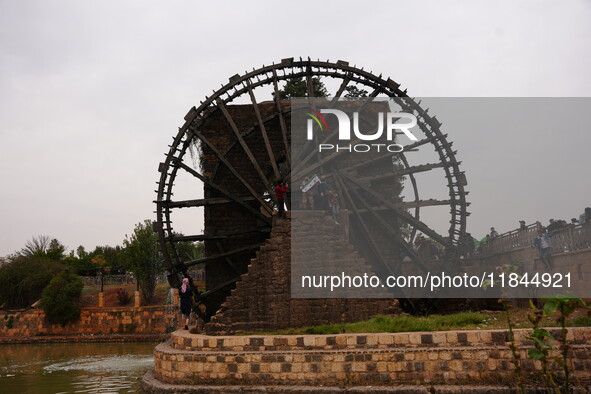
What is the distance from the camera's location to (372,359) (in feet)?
27.7

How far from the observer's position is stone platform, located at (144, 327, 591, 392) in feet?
26.8

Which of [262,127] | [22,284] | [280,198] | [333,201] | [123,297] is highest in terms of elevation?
[262,127]

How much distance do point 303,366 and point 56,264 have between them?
2460cm

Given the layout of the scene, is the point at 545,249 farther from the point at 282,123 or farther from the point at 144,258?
the point at 144,258

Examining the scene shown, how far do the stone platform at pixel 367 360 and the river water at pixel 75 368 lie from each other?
6.93 feet

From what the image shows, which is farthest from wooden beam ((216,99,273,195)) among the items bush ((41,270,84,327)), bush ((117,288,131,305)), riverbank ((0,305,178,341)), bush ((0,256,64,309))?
bush ((0,256,64,309))

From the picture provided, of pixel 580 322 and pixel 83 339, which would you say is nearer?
pixel 580 322

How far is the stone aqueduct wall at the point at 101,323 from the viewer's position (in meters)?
23.4

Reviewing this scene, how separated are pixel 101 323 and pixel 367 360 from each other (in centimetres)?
1815

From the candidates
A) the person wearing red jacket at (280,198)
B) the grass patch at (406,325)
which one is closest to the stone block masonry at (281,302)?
the person wearing red jacket at (280,198)

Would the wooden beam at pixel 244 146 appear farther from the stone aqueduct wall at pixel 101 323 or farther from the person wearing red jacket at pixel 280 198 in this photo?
the stone aqueduct wall at pixel 101 323

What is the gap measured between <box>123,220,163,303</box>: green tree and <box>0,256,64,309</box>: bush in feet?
11.5

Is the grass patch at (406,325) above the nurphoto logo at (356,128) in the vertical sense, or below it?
below

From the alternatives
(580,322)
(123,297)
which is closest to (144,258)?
(123,297)
